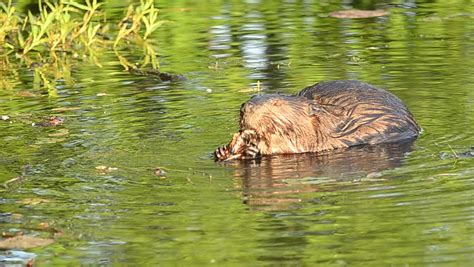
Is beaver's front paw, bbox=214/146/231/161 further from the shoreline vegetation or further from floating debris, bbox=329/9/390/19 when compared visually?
floating debris, bbox=329/9/390/19

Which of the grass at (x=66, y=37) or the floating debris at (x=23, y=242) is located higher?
the floating debris at (x=23, y=242)

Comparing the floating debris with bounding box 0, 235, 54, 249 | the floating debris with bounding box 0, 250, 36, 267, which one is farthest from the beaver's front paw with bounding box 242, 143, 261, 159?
the floating debris with bounding box 0, 250, 36, 267

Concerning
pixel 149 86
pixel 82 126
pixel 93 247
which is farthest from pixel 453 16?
pixel 93 247

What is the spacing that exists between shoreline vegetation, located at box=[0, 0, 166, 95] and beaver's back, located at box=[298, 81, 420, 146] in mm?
3057

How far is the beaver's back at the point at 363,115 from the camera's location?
24.2 ft

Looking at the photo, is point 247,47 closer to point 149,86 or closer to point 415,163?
point 149,86

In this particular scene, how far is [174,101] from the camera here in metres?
8.88

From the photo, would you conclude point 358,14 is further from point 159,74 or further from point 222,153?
point 222,153

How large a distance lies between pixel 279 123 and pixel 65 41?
199 inches

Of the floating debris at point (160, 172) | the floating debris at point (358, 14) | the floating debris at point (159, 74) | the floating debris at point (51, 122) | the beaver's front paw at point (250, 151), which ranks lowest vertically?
the floating debris at point (358, 14)

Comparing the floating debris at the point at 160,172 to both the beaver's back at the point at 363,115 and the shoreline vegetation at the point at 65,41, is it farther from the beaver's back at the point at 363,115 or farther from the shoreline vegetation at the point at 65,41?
the shoreline vegetation at the point at 65,41

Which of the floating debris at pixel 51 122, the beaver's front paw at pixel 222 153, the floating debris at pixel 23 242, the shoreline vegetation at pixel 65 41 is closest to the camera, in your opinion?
the floating debris at pixel 23 242

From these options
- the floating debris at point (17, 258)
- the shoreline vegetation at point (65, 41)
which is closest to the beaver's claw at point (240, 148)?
the floating debris at point (17, 258)

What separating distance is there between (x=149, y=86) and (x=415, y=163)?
347 cm
